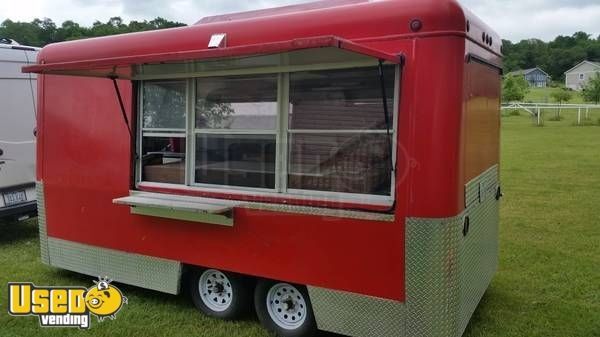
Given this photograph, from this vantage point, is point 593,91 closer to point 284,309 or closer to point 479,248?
point 479,248

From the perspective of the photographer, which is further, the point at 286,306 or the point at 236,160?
the point at 236,160

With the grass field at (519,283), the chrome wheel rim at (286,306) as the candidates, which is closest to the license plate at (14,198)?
the grass field at (519,283)

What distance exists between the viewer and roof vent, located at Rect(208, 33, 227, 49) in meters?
4.41

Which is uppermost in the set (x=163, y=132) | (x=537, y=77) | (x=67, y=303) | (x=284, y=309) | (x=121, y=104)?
(x=537, y=77)

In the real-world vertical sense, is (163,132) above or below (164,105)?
below

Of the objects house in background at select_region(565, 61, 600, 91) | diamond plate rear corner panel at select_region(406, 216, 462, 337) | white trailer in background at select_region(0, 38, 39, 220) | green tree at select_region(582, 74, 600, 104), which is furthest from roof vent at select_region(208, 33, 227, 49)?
house in background at select_region(565, 61, 600, 91)

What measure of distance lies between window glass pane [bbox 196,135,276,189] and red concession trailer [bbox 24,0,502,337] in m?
0.01

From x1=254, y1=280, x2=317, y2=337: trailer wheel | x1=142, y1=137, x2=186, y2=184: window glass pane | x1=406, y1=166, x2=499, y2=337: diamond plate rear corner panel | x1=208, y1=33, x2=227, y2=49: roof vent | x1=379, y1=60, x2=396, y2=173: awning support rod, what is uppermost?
x1=208, y1=33, x2=227, y2=49: roof vent

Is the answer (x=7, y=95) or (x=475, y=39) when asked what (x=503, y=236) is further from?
(x=7, y=95)

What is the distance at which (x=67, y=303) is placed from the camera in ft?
16.5

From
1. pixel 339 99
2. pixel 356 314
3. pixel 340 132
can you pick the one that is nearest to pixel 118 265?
pixel 356 314

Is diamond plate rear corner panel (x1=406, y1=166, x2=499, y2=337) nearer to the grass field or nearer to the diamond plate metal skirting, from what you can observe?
the grass field

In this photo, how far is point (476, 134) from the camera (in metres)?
4.31

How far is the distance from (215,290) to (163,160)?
1.31 m
